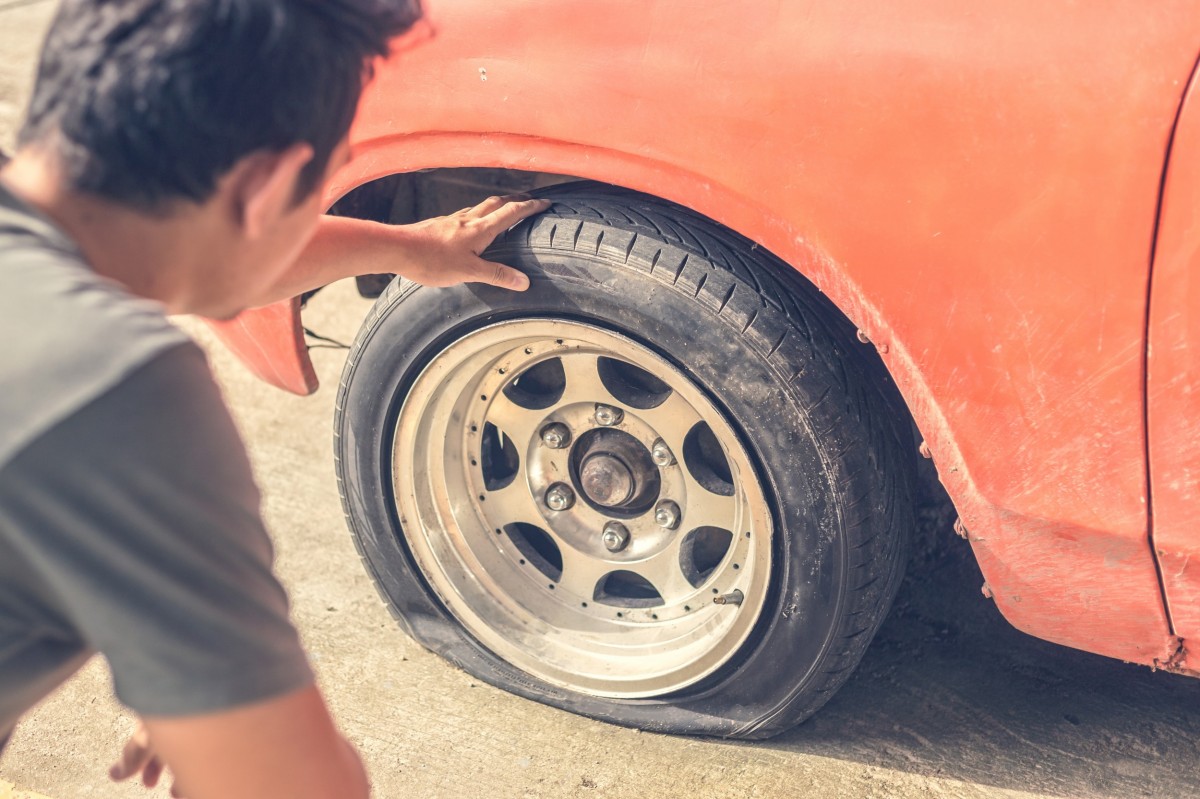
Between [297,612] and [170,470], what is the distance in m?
1.93

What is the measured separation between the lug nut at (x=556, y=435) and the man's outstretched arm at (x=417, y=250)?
1.25ft

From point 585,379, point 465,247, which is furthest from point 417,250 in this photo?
point 585,379

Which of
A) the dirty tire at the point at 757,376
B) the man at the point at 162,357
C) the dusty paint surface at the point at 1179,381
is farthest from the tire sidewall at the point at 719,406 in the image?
the man at the point at 162,357

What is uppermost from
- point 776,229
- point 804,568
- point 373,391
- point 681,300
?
point 776,229

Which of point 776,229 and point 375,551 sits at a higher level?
point 776,229

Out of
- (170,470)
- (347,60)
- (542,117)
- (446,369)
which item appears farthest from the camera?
(446,369)

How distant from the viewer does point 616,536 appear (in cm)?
229

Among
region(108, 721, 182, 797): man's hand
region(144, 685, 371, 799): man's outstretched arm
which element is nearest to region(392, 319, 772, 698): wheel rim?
region(108, 721, 182, 797): man's hand

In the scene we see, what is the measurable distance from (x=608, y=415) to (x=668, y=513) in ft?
0.74

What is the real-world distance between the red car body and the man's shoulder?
102 cm

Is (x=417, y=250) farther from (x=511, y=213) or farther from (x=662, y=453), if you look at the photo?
(x=662, y=453)

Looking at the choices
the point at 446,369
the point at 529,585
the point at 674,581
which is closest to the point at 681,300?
the point at 446,369

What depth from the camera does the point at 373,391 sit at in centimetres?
219

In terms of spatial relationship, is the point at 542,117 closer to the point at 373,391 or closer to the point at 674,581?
the point at 373,391
